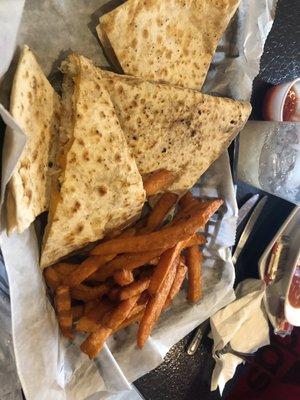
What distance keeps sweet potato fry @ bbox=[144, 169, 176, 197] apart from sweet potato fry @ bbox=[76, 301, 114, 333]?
0.41 m

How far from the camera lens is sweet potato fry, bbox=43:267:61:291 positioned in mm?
1621

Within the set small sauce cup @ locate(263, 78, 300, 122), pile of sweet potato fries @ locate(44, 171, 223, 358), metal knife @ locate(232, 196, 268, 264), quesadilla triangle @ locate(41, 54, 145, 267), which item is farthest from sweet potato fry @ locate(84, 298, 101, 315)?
small sauce cup @ locate(263, 78, 300, 122)

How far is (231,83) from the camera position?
1892 mm

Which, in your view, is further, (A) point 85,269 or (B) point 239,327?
(B) point 239,327

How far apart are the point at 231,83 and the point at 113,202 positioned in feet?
2.33

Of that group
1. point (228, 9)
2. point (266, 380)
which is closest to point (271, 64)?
point (228, 9)

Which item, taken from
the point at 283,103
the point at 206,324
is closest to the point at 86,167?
the point at 283,103

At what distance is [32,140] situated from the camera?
138cm

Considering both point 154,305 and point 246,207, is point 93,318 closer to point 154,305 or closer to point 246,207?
point 154,305

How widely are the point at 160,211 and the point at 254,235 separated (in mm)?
702

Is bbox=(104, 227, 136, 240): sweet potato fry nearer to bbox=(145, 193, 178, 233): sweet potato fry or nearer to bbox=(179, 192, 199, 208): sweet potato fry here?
bbox=(145, 193, 178, 233): sweet potato fry

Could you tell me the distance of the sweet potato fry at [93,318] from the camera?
1.63 meters

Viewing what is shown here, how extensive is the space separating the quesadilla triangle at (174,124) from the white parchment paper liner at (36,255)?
16 cm

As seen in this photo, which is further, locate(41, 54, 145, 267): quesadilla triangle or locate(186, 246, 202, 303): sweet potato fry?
locate(186, 246, 202, 303): sweet potato fry
